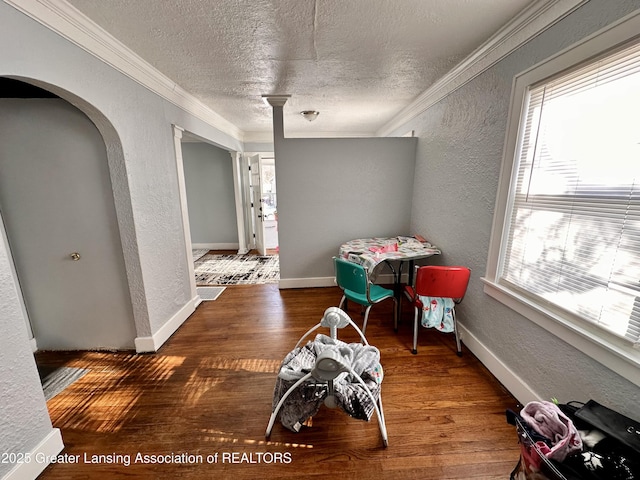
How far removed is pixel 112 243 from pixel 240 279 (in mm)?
1995

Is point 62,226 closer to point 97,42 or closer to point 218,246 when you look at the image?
point 97,42

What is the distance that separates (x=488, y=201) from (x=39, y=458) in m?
3.03

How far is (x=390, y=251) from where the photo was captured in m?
2.62

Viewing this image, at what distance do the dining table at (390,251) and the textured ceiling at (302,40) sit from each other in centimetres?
164

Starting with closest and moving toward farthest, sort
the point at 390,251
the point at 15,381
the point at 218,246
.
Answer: the point at 15,381
the point at 390,251
the point at 218,246

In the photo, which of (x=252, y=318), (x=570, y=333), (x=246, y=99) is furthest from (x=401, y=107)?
(x=252, y=318)

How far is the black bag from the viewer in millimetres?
886

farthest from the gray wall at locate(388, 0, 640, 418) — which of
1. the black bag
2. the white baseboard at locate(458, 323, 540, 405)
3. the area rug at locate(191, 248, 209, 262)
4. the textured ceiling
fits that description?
the area rug at locate(191, 248, 209, 262)

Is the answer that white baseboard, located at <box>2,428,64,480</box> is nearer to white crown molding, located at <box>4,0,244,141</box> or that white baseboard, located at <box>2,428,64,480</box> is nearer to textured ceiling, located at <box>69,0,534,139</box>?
white crown molding, located at <box>4,0,244,141</box>

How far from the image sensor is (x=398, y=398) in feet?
5.42

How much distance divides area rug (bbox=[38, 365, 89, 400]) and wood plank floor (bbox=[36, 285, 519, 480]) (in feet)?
0.18

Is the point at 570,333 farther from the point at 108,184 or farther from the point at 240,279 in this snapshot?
the point at 240,279

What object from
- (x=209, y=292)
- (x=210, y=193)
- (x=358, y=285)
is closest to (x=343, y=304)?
(x=358, y=285)

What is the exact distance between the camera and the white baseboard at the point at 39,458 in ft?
3.69
